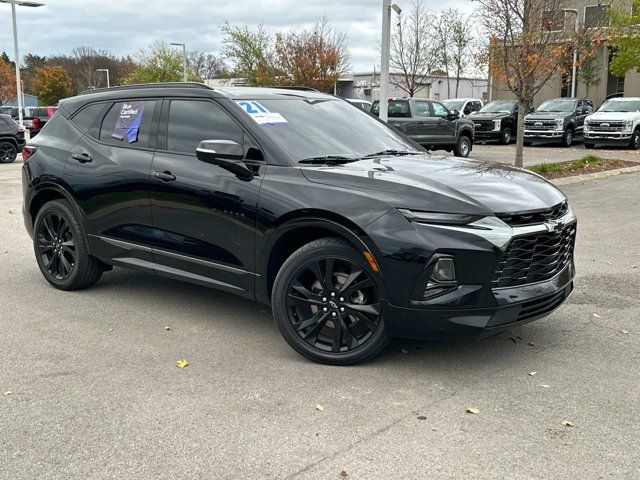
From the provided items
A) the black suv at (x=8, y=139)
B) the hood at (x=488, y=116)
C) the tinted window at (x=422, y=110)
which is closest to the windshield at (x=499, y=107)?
the hood at (x=488, y=116)

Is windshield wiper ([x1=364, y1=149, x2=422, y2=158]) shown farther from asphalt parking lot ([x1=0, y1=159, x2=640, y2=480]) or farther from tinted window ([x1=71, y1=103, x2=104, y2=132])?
tinted window ([x1=71, y1=103, x2=104, y2=132])

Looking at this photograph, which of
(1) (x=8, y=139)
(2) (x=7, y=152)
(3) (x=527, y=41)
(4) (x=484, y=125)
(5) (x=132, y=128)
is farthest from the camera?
(4) (x=484, y=125)

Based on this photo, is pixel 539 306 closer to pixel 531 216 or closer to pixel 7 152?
pixel 531 216

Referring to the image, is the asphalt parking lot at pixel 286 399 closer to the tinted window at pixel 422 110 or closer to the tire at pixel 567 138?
the tinted window at pixel 422 110

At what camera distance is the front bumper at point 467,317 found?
3.91 m

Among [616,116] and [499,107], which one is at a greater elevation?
[499,107]

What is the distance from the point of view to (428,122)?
67.6 feet

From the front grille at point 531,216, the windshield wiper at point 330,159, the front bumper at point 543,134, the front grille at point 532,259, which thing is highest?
the windshield wiper at point 330,159

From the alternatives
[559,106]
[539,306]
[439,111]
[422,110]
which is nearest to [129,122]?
[539,306]

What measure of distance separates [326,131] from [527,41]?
372 inches

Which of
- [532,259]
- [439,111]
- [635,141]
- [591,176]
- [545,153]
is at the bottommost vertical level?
[591,176]

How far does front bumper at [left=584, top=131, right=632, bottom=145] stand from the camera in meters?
23.1

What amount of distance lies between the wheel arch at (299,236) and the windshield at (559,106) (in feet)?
77.6

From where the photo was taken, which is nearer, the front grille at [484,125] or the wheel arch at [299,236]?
the wheel arch at [299,236]
